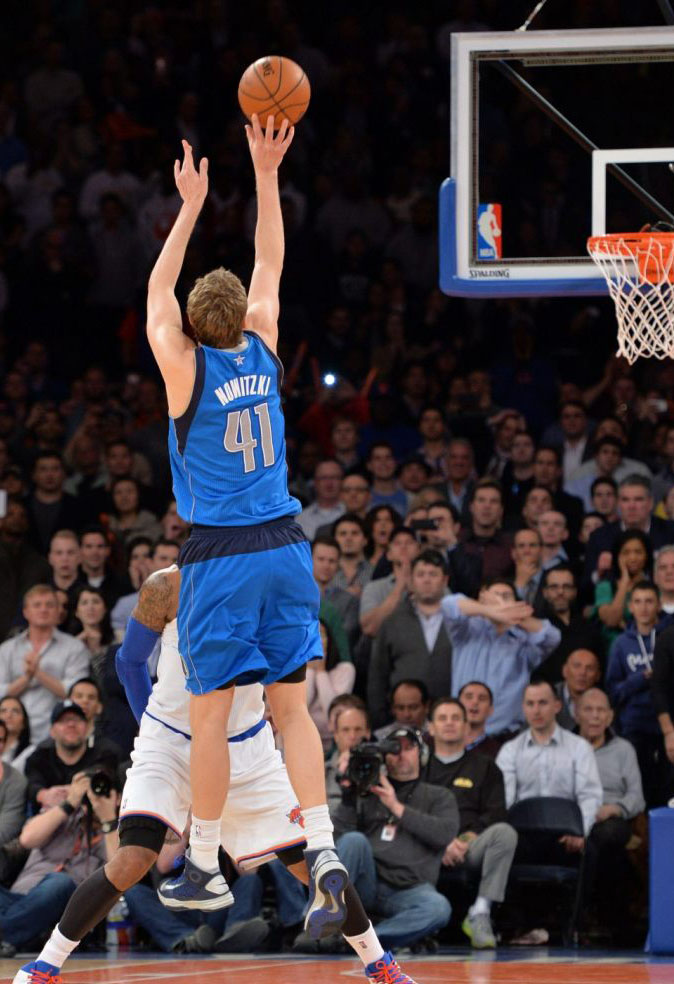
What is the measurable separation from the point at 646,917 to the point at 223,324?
6.55 m

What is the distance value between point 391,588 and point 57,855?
3207 millimetres

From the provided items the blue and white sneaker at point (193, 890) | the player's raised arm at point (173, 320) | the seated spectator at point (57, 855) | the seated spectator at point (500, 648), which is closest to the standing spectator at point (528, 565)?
the seated spectator at point (500, 648)

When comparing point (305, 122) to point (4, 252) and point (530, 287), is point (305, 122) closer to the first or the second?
point (4, 252)

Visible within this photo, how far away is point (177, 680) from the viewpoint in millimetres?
7230

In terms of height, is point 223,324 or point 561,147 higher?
point 561,147

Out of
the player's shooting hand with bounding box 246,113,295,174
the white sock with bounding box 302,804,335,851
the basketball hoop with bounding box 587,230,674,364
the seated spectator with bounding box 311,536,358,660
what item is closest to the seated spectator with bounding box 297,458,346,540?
the seated spectator with bounding box 311,536,358,660

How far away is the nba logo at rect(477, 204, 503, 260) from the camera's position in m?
9.93

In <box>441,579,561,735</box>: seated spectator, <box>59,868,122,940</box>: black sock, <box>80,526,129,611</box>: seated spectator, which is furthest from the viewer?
<box>80,526,129,611</box>: seated spectator

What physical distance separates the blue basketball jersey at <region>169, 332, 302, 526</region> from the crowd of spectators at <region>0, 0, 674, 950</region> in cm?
475

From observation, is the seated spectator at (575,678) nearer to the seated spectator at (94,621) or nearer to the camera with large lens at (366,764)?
the camera with large lens at (366,764)

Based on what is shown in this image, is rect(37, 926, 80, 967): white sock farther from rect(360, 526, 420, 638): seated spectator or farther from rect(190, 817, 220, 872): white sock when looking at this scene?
rect(360, 526, 420, 638): seated spectator

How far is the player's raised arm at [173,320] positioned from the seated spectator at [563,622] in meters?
6.09

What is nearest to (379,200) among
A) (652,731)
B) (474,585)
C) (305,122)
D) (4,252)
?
(305,122)

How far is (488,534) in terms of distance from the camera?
1320 cm
